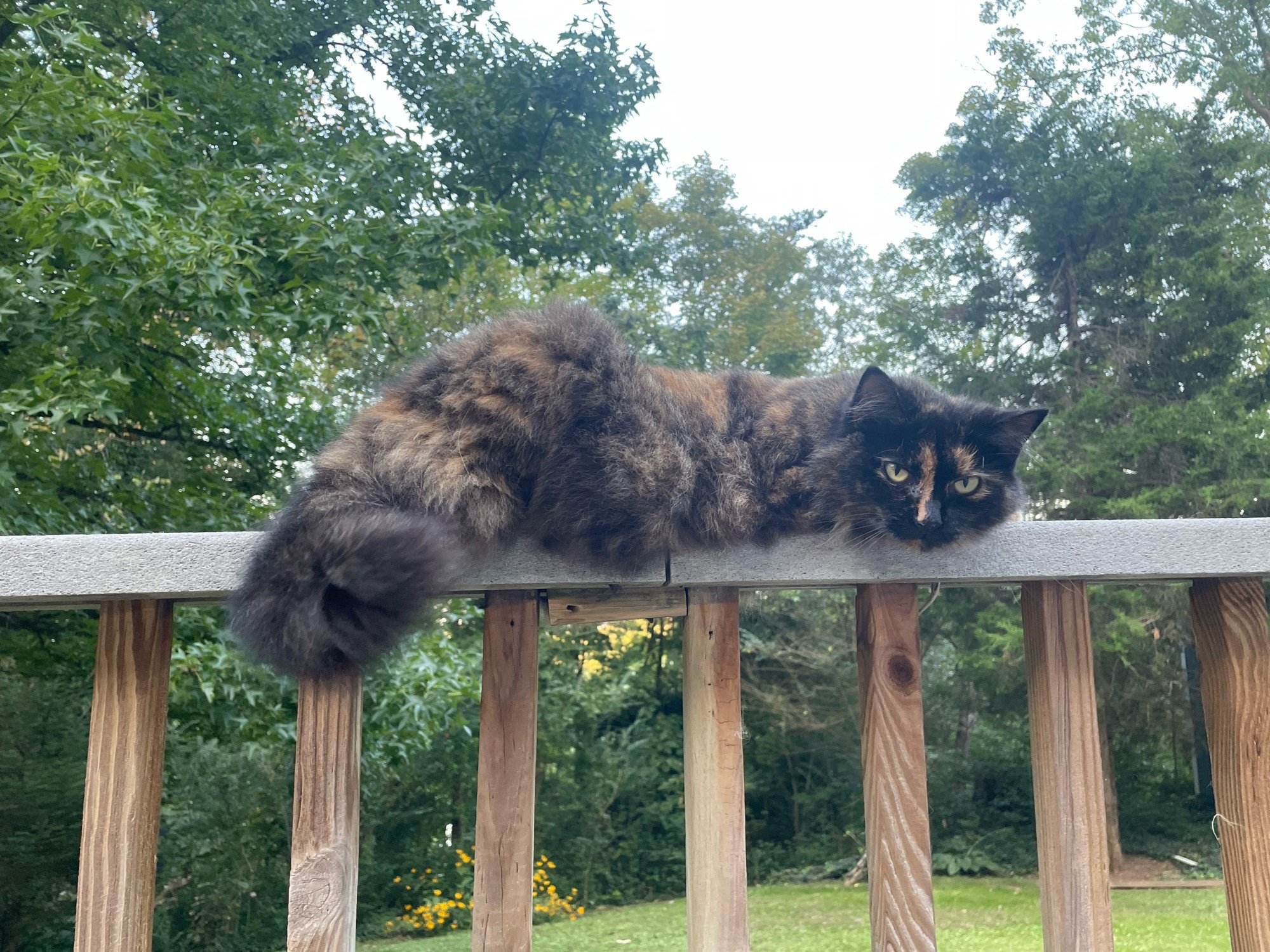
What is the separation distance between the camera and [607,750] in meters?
11.0

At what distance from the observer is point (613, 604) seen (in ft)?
5.05

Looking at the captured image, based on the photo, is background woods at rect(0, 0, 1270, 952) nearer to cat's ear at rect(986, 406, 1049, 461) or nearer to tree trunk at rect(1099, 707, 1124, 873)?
tree trunk at rect(1099, 707, 1124, 873)

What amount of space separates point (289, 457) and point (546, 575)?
4887 millimetres

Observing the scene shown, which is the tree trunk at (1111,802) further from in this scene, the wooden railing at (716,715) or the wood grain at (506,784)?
the wood grain at (506,784)

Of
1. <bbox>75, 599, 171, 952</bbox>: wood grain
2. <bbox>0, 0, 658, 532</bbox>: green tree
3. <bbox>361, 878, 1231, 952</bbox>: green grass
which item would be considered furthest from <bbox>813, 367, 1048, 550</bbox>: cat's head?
<bbox>361, 878, 1231, 952</bbox>: green grass

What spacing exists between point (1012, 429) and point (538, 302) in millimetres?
9813

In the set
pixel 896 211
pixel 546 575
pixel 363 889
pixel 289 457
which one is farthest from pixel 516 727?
pixel 896 211

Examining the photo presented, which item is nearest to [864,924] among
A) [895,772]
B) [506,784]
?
[895,772]

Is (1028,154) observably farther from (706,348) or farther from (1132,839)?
(1132,839)

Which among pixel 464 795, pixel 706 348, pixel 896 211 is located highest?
pixel 896 211

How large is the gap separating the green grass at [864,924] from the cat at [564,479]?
6.76 metres

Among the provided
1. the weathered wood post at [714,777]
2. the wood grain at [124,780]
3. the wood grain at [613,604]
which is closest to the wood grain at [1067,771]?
the weathered wood post at [714,777]

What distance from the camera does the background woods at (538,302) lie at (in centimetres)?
473

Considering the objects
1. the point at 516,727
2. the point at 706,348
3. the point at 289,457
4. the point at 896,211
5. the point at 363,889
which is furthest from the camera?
the point at 896,211
